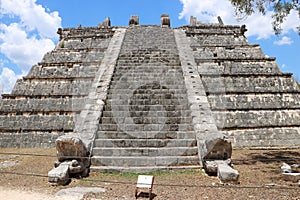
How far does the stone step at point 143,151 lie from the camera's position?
22.8 ft

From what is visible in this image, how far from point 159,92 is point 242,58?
196 inches

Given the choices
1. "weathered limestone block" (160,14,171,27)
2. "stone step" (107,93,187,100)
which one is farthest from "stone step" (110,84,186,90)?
"weathered limestone block" (160,14,171,27)

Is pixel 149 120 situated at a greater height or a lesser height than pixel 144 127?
greater

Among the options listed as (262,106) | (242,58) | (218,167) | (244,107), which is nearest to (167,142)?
(218,167)

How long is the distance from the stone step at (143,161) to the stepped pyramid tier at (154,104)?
0.03 meters

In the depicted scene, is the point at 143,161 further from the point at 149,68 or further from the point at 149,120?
the point at 149,68

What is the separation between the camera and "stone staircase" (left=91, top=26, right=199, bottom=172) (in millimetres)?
6730

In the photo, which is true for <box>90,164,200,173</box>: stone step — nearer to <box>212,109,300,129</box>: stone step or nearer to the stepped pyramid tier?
the stepped pyramid tier

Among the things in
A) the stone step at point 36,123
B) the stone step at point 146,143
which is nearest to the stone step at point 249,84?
the stone step at point 146,143

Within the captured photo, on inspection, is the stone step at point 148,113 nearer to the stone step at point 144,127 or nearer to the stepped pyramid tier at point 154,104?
the stepped pyramid tier at point 154,104

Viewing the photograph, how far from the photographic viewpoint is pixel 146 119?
830 cm

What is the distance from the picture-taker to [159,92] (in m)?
9.69

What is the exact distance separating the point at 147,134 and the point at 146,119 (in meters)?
0.73

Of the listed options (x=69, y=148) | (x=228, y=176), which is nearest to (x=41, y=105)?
(x=69, y=148)
